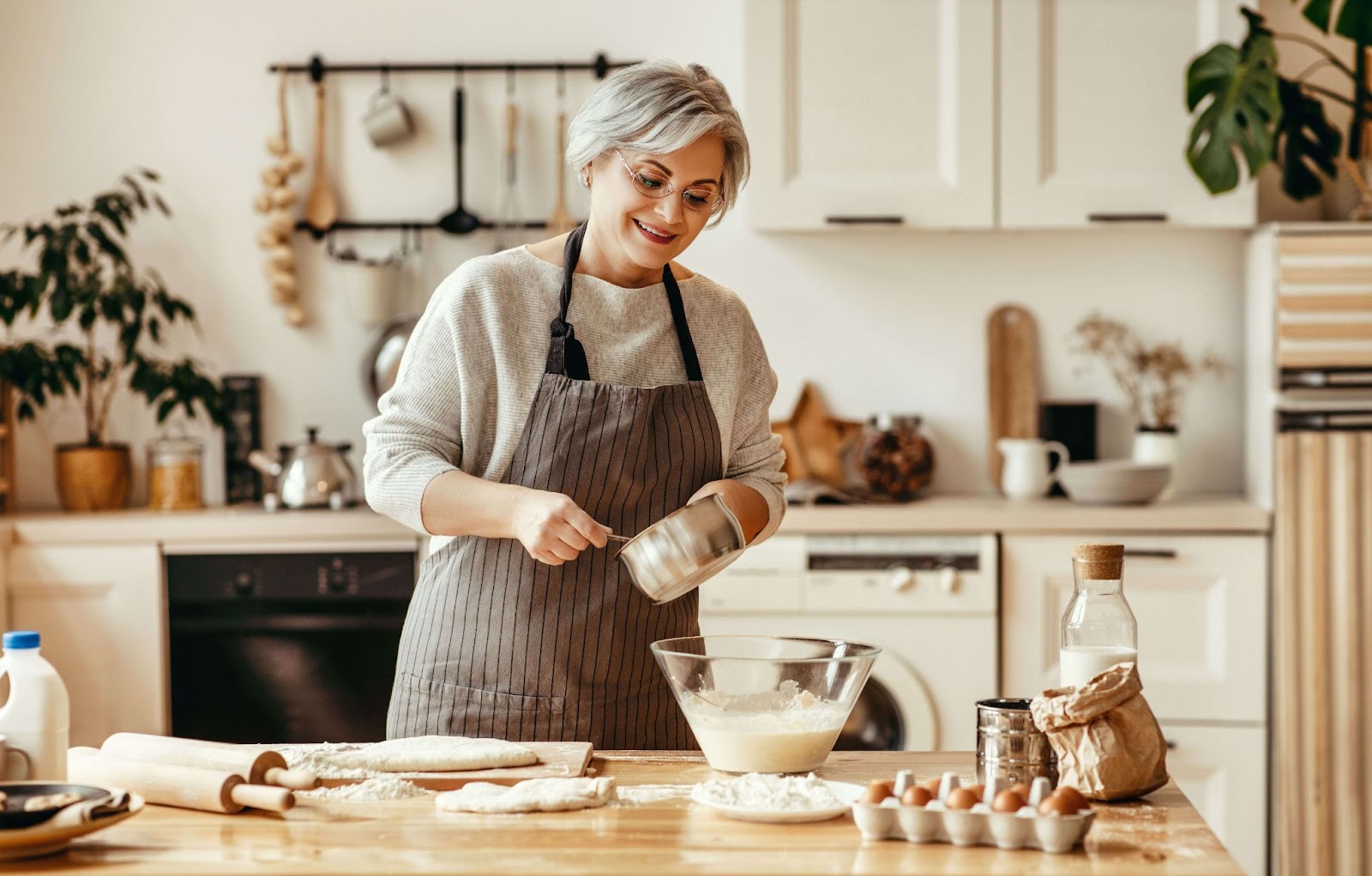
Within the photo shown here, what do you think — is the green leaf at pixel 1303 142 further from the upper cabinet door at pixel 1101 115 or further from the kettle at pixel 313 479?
the kettle at pixel 313 479

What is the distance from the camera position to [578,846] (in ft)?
3.88

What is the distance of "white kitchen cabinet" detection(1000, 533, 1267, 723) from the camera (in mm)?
2996

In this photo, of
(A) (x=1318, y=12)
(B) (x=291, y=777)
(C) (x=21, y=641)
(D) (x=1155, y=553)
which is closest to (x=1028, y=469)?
(D) (x=1155, y=553)

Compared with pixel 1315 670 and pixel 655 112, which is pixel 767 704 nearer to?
pixel 655 112

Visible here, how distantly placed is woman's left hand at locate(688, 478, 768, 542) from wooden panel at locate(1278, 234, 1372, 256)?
6.07ft

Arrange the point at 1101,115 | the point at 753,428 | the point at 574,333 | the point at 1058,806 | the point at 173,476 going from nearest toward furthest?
the point at 1058,806, the point at 574,333, the point at 753,428, the point at 1101,115, the point at 173,476

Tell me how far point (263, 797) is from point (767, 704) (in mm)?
486

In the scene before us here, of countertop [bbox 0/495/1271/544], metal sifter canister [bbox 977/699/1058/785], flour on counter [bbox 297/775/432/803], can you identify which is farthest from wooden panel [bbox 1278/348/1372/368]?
flour on counter [bbox 297/775/432/803]

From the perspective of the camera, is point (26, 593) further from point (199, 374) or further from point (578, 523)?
point (578, 523)

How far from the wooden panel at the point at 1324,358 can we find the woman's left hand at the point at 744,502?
1.79 m

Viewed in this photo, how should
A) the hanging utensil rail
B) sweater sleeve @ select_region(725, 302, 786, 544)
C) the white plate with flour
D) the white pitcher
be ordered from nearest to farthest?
1. the white plate with flour
2. sweater sleeve @ select_region(725, 302, 786, 544)
3. the white pitcher
4. the hanging utensil rail

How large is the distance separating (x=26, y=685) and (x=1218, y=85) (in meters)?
2.67

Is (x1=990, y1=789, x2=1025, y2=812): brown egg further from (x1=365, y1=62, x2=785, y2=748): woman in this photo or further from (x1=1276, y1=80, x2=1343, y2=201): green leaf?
(x1=1276, y1=80, x2=1343, y2=201): green leaf

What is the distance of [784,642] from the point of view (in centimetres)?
150
